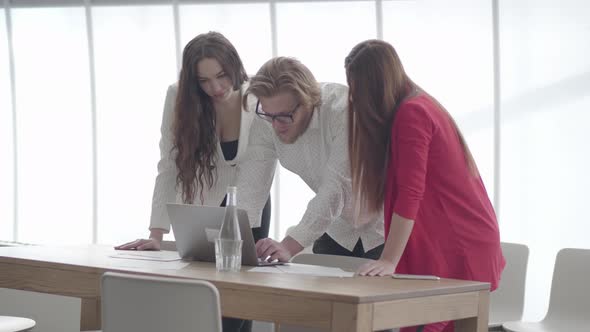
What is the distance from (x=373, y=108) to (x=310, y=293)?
2.78 feet

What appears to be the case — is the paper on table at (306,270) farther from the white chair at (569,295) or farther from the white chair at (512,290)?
the white chair at (512,290)

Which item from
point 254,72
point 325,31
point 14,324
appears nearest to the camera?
point 14,324

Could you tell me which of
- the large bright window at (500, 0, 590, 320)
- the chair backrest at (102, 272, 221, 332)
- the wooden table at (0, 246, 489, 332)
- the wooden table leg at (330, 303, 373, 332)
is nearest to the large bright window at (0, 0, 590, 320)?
the large bright window at (500, 0, 590, 320)

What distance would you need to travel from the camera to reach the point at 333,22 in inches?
342

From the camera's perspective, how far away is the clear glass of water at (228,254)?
311 centimetres

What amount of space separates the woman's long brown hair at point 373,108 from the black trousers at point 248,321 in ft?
2.99

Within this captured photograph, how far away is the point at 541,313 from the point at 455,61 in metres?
2.29

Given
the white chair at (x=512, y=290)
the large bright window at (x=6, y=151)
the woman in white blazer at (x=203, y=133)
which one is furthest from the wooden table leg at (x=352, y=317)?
the large bright window at (x=6, y=151)

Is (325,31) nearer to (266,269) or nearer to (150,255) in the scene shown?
(150,255)

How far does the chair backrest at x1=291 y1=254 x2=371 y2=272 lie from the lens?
3.48 metres

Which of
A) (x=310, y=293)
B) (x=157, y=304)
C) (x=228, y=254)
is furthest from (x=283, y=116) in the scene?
(x=157, y=304)

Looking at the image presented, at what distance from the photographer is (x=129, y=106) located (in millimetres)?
9898

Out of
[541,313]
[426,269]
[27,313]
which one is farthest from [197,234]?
[541,313]

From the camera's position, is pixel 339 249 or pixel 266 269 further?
pixel 339 249
